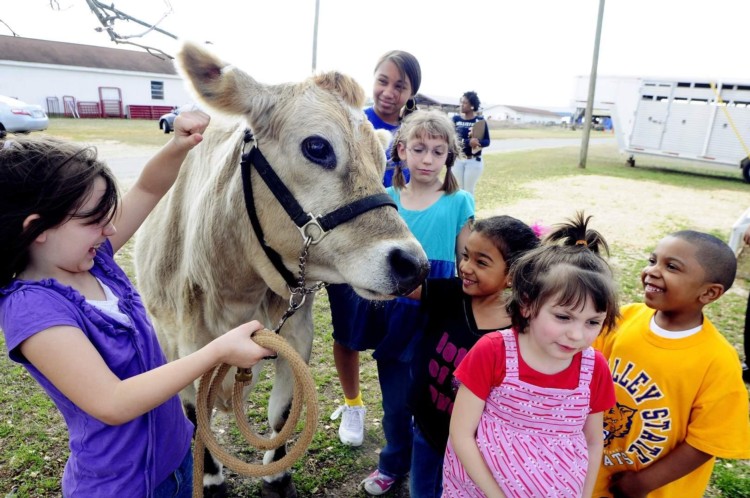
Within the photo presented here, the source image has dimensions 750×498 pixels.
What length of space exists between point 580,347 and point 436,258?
3.77 ft

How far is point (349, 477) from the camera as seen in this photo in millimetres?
3260

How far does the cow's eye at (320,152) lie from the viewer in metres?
2.08

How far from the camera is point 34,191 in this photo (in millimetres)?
1440

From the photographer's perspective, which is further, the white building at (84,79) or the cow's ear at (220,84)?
the white building at (84,79)

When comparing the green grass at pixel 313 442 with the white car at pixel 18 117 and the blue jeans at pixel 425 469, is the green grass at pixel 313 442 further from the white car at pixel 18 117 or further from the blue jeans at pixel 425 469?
the white car at pixel 18 117

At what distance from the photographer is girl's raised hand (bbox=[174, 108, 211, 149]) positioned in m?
2.02

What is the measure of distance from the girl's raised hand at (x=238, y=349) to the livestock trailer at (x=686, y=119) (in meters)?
21.8

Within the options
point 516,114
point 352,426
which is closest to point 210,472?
point 352,426

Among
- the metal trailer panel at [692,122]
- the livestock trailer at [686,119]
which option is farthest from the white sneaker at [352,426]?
the metal trailer panel at [692,122]

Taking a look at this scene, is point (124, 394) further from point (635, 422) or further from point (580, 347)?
point (635, 422)

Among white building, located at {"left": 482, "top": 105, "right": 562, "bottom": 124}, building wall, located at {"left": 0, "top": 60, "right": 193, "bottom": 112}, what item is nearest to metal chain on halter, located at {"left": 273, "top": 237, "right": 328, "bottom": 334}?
building wall, located at {"left": 0, "top": 60, "right": 193, "bottom": 112}

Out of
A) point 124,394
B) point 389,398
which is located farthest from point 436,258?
point 124,394

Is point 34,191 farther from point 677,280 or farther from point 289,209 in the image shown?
point 677,280

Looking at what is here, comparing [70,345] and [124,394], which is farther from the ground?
[70,345]
